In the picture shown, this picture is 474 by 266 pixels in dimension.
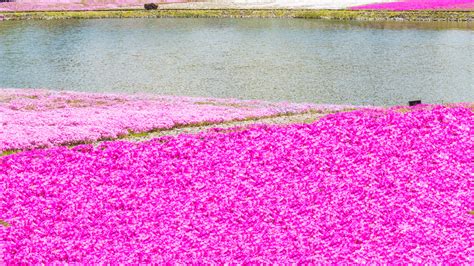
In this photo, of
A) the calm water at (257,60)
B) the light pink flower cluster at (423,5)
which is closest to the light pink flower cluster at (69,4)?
the calm water at (257,60)

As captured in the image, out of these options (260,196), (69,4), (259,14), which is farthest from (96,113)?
(69,4)

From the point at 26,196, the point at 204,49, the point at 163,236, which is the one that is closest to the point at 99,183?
the point at 26,196

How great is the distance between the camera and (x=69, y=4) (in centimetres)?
13775

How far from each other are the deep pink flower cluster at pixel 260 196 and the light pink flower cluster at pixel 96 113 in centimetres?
280

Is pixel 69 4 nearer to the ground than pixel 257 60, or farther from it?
farther from it

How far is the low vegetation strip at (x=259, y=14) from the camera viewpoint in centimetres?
10256

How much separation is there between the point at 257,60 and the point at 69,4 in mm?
82434

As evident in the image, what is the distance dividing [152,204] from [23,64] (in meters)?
46.5

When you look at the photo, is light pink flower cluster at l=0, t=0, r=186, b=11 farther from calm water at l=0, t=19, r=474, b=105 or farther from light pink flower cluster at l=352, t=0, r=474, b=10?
light pink flower cluster at l=352, t=0, r=474, b=10

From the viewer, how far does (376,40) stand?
79562 millimetres

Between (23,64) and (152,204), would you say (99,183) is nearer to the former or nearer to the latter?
(152,204)

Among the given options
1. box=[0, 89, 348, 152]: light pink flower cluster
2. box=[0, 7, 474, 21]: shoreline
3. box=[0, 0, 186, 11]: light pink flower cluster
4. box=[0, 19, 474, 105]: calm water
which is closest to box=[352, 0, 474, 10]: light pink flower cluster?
box=[0, 7, 474, 21]: shoreline

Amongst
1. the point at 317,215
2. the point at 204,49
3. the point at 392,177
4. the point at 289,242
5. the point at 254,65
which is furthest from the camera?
the point at 204,49

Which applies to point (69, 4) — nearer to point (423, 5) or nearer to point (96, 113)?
point (423, 5)
